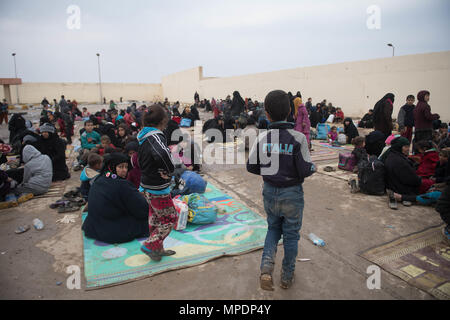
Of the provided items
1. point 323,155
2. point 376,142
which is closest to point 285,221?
point 376,142

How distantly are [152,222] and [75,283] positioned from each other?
82cm

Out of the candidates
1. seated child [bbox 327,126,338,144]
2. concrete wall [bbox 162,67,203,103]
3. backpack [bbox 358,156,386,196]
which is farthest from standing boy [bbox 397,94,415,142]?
concrete wall [bbox 162,67,203,103]

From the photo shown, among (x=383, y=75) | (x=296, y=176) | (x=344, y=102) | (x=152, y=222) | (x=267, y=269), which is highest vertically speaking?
(x=383, y=75)

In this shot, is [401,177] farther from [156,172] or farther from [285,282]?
[156,172]

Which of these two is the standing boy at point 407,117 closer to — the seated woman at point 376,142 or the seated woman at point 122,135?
the seated woman at point 376,142

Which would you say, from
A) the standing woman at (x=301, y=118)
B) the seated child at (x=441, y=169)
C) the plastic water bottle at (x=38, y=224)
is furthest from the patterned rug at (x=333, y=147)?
the plastic water bottle at (x=38, y=224)

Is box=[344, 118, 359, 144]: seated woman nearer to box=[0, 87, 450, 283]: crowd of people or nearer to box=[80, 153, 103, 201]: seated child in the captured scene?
box=[0, 87, 450, 283]: crowd of people

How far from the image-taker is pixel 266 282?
224 centimetres

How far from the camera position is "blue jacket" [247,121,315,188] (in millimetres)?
2135

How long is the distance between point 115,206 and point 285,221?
6.50 ft

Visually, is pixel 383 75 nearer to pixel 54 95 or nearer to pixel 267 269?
pixel 267 269

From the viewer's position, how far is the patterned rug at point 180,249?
255 centimetres

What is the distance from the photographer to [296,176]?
2182 mm
